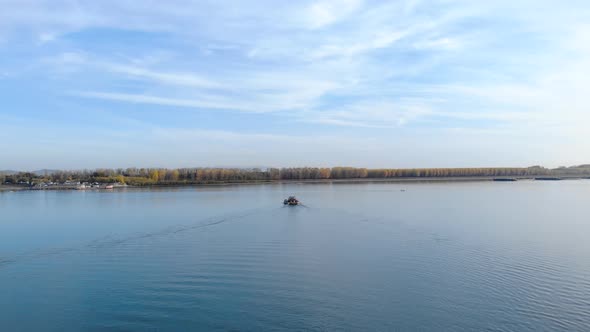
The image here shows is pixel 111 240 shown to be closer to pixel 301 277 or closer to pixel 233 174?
pixel 301 277

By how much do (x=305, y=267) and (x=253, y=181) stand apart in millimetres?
59450

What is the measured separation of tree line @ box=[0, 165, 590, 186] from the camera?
66.2m

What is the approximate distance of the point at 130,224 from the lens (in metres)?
18.0

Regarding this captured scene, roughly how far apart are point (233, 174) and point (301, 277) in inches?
2563

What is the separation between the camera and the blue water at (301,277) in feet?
22.3

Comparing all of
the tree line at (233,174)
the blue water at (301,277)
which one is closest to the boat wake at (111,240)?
the blue water at (301,277)

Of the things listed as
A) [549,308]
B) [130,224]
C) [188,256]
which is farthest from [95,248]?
[549,308]

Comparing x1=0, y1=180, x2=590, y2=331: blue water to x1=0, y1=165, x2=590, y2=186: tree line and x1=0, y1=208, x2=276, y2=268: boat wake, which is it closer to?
x1=0, y1=208, x2=276, y2=268: boat wake

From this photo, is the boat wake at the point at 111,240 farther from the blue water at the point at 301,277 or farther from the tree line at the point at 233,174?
the tree line at the point at 233,174

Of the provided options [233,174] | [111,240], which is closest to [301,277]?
[111,240]

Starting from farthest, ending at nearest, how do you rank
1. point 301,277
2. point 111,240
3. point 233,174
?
point 233,174, point 111,240, point 301,277

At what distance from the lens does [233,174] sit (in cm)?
7331

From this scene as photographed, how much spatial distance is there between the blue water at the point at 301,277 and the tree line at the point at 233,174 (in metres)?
51.3

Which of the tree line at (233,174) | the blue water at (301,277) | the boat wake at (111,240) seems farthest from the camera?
the tree line at (233,174)
